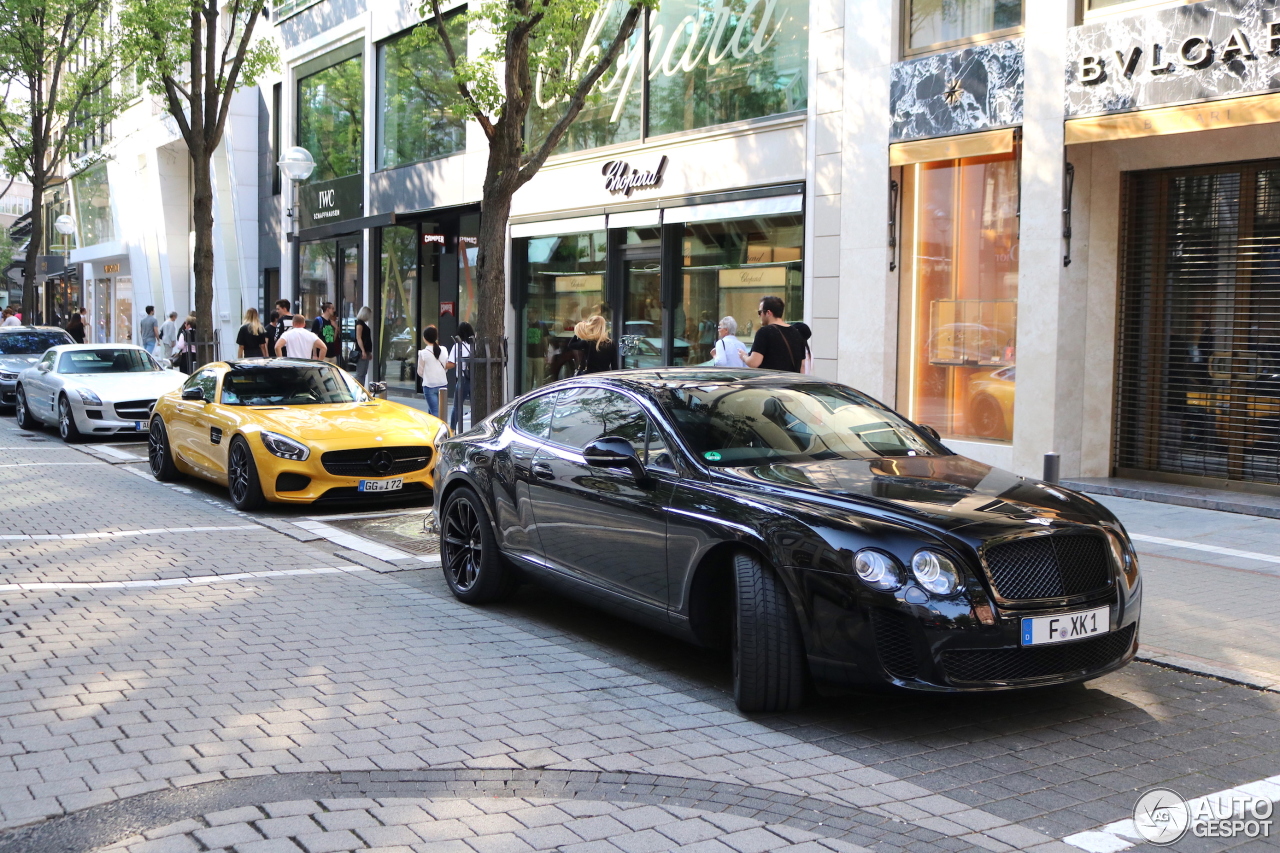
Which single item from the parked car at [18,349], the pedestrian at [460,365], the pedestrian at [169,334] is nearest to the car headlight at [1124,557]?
the pedestrian at [460,365]

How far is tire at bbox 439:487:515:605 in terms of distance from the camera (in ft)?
24.1

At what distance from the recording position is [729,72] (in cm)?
1667

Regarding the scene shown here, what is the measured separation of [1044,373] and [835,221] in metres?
3.49

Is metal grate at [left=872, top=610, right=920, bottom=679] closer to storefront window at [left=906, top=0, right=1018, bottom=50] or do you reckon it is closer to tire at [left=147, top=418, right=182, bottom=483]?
storefront window at [left=906, top=0, right=1018, bottom=50]

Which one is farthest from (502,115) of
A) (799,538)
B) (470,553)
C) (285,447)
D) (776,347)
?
(799,538)

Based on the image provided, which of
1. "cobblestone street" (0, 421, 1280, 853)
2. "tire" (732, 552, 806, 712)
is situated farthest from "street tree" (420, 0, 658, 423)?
"tire" (732, 552, 806, 712)

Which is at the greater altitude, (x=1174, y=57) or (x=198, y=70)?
(x=198, y=70)

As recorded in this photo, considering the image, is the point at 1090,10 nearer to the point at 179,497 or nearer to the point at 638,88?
the point at 638,88

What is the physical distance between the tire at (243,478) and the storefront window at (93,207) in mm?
40042

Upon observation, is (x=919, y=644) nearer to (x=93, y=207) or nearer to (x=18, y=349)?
(x=18, y=349)

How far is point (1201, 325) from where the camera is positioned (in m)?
12.2

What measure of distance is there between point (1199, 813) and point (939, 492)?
1696 millimetres

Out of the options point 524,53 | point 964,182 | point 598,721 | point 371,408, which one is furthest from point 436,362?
point 598,721

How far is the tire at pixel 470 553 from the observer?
24.1 feet
